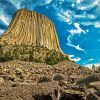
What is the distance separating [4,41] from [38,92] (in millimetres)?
73306

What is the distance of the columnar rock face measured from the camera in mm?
110500

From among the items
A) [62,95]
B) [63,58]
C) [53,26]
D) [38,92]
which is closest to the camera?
[62,95]

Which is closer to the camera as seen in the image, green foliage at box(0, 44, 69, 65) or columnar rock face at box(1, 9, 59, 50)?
green foliage at box(0, 44, 69, 65)

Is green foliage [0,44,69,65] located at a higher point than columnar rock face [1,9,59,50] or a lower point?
lower

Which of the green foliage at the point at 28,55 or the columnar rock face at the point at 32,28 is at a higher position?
the columnar rock face at the point at 32,28

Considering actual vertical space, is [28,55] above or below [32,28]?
below

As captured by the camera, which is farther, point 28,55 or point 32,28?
point 32,28

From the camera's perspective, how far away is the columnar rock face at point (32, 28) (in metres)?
110

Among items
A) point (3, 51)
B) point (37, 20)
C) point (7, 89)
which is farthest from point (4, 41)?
point (7, 89)

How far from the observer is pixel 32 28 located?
379 feet

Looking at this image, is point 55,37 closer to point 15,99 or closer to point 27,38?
point 27,38

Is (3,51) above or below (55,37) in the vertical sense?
below

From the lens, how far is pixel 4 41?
88.8 m

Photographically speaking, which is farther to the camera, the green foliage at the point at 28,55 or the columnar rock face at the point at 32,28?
the columnar rock face at the point at 32,28
